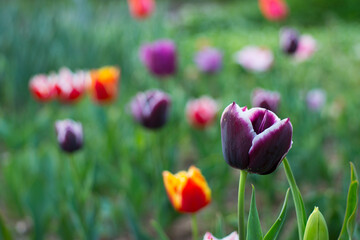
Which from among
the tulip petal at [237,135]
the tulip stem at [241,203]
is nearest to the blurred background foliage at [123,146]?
the tulip stem at [241,203]

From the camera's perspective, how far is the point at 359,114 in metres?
2.37

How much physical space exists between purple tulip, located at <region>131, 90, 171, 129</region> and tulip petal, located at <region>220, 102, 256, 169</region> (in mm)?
682

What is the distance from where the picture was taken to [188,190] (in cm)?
93

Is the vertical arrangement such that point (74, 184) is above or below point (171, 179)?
below

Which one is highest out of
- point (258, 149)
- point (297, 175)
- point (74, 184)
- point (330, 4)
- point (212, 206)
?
point (258, 149)

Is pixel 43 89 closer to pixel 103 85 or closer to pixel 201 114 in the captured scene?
pixel 103 85

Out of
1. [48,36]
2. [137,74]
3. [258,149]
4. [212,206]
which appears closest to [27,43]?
[48,36]

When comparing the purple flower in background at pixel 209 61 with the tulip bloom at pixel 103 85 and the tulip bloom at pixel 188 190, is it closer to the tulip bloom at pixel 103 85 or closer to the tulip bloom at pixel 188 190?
the tulip bloom at pixel 103 85

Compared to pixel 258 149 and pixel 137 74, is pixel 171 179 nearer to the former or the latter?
pixel 258 149

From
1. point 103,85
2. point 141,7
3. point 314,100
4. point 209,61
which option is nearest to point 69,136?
point 103,85

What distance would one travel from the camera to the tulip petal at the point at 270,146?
608 mm

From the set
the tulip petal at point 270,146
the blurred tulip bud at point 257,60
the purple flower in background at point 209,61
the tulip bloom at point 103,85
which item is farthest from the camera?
the purple flower in background at point 209,61

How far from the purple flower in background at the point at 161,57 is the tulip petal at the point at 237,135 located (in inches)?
54.9

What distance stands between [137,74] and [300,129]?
1837mm
